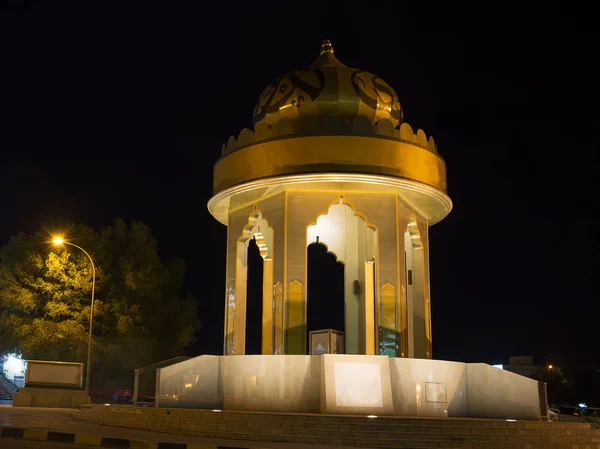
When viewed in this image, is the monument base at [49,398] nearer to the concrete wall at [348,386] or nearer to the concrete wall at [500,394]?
the concrete wall at [348,386]

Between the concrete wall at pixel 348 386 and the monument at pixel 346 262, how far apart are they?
31 mm

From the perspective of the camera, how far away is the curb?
14.8 metres

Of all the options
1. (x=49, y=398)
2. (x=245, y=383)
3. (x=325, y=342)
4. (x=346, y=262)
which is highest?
(x=346, y=262)

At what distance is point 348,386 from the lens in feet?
63.4

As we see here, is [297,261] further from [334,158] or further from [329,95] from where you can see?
[329,95]

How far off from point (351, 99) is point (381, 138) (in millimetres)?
1718

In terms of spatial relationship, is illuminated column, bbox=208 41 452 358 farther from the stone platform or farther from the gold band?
the stone platform

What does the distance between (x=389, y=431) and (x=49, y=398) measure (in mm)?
19106

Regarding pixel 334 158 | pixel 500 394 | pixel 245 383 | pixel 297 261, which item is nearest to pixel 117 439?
pixel 245 383

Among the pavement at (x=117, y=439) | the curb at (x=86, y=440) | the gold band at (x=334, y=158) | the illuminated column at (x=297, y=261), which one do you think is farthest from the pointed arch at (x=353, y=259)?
the curb at (x=86, y=440)

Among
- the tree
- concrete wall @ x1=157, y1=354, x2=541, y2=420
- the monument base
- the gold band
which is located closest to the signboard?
concrete wall @ x1=157, y1=354, x2=541, y2=420

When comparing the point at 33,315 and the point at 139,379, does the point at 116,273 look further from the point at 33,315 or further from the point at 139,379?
the point at 139,379

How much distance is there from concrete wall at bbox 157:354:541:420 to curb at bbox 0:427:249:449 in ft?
13.6

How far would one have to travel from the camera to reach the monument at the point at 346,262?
65.7 ft
